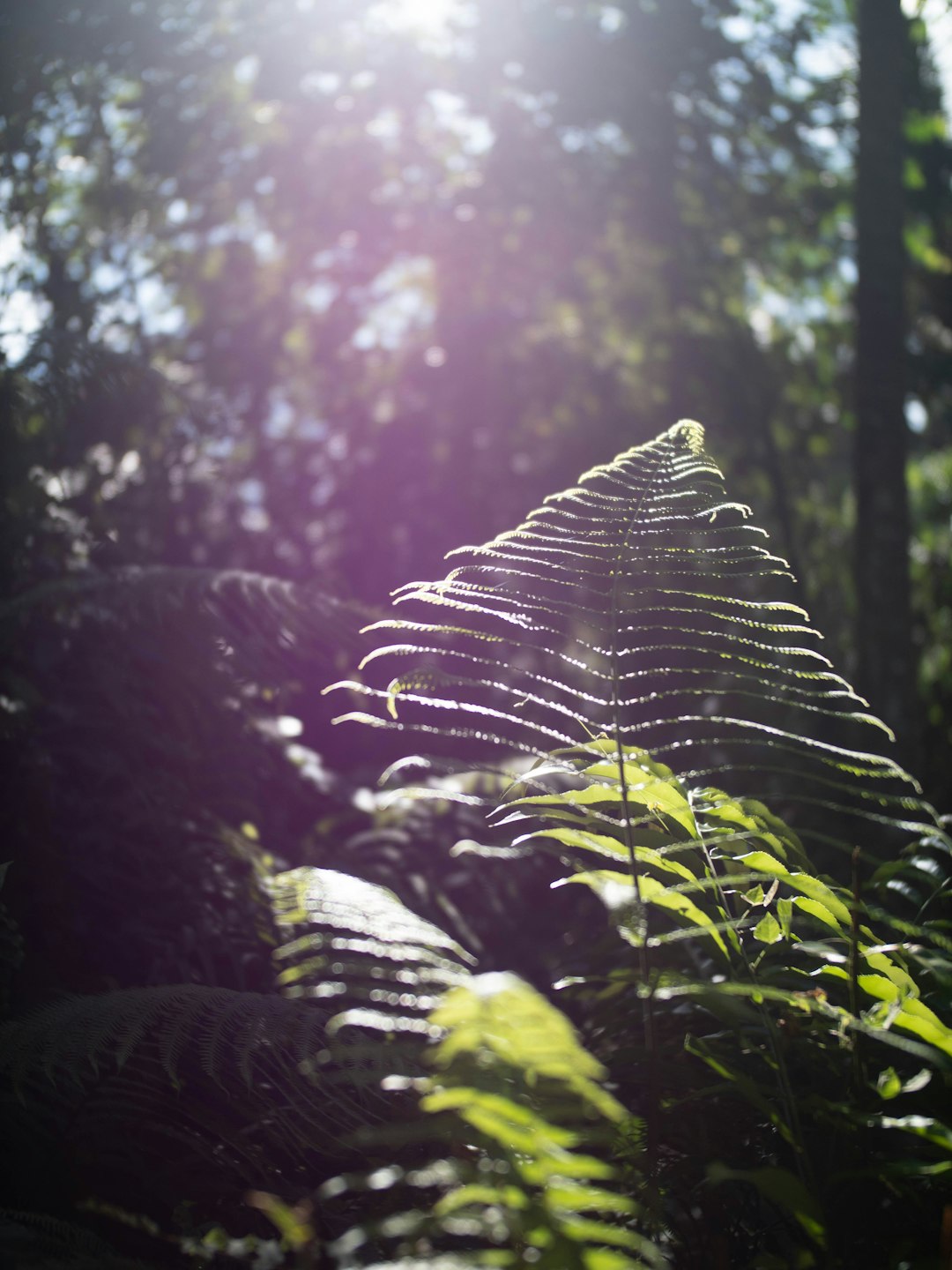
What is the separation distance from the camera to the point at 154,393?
229 centimetres

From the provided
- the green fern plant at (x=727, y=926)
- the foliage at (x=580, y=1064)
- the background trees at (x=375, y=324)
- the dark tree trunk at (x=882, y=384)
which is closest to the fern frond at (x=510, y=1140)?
the foliage at (x=580, y=1064)

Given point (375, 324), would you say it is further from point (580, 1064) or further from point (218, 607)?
point (580, 1064)

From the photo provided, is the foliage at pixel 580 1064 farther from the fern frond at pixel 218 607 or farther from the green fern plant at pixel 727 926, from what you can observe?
the fern frond at pixel 218 607

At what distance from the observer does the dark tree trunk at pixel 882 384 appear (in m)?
2.61

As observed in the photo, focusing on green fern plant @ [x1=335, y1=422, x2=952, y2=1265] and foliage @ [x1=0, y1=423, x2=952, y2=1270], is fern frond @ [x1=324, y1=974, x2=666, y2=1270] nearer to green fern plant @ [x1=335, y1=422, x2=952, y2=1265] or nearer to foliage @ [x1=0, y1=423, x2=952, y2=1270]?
foliage @ [x1=0, y1=423, x2=952, y2=1270]

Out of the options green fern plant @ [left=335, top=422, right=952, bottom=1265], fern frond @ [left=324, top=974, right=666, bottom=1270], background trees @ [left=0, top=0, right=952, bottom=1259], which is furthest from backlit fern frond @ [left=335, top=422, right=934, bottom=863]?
fern frond @ [left=324, top=974, right=666, bottom=1270]

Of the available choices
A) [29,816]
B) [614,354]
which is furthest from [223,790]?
[614,354]

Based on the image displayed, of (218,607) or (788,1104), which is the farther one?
(218,607)

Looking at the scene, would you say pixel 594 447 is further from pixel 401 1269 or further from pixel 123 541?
pixel 401 1269

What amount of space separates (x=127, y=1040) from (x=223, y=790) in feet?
2.84

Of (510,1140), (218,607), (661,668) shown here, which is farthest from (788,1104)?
(218,607)

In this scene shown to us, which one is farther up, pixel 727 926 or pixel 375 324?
pixel 375 324

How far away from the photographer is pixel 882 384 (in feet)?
9.20

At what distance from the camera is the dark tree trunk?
103 inches
